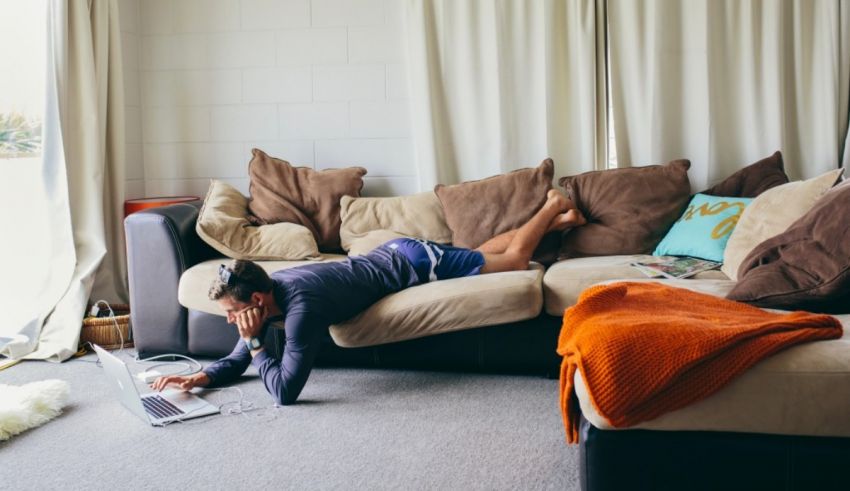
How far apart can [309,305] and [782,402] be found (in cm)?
161

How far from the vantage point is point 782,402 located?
1.94 m

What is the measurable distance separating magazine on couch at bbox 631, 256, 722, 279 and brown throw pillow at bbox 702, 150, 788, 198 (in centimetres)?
50

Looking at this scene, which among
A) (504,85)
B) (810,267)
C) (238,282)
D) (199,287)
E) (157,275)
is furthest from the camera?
(504,85)

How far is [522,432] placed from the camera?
2701 mm

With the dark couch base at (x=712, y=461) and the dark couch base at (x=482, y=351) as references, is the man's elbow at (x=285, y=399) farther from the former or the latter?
the dark couch base at (x=712, y=461)

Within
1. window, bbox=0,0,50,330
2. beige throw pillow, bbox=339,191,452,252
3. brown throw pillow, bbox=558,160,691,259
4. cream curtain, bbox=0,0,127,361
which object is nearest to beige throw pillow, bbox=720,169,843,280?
brown throw pillow, bbox=558,160,691,259

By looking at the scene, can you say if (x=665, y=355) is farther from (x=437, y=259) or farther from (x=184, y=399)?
(x=184, y=399)

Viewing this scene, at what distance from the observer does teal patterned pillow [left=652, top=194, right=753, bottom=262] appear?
3.57 meters

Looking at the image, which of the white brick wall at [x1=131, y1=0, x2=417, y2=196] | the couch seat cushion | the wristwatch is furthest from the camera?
the white brick wall at [x1=131, y1=0, x2=417, y2=196]

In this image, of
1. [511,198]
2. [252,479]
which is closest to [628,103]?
[511,198]

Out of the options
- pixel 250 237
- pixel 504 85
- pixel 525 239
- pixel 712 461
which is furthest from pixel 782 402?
pixel 504 85

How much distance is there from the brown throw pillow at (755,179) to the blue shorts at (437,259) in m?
1.27

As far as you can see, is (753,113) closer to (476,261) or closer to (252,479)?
(476,261)

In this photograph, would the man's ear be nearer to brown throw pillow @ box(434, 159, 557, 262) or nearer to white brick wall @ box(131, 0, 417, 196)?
brown throw pillow @ box(434, 159, 557, 262)
